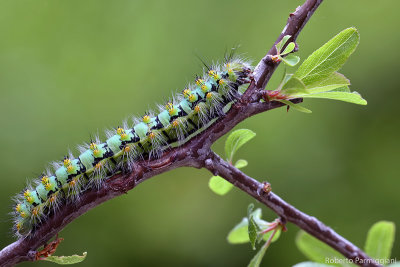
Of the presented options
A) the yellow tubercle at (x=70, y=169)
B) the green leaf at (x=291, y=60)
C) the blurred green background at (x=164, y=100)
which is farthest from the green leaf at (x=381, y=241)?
the blurred green background at (x=164, y=100)

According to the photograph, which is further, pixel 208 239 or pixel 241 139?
pixel 208 239

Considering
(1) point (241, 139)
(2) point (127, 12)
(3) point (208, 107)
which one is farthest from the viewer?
(2) point (127, 12)

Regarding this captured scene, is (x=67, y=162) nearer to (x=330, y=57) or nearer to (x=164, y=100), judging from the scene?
(x=330, y=57)

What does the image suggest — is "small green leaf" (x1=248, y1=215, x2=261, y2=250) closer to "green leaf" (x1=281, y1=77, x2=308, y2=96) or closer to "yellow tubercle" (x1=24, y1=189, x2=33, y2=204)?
"green leaf" (x1=281, y1=77, x2=308, y2=96)

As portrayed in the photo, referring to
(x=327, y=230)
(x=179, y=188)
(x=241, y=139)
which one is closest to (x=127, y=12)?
(x=179, y=188)

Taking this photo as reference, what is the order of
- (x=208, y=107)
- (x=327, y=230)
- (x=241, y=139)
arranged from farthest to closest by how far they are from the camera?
(x=208, y=107) < (x=241, y=139) < (x=327, y=230)

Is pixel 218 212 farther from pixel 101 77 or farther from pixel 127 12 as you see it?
pixel 127 12

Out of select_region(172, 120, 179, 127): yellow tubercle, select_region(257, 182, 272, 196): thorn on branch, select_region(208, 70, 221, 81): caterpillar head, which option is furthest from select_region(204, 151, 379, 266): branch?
select_region(208, 70, 221, 81): caterpillar head
